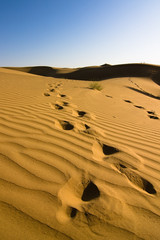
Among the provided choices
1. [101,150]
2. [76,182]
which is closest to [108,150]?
[101,150]

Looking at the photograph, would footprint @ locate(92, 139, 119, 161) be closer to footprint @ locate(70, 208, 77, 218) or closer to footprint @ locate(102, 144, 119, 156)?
footprint @ locate(102, 144, 119, 156)

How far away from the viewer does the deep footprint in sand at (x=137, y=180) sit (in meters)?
1.40

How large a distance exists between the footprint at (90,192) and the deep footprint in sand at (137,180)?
37 centimetres

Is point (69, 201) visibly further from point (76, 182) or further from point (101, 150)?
point (101, 150)

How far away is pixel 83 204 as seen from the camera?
1.16 meters

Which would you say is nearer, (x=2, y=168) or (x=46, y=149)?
(x=2, y=168)

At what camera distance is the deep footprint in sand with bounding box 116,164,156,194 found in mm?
1403

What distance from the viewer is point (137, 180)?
1492 mm

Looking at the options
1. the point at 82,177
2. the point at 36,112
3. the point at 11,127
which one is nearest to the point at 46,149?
the point at 82,177

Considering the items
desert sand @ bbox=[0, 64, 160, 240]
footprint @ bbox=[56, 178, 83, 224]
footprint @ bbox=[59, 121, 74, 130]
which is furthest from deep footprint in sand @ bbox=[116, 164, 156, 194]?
footprint @ bbox=[59, 121, 74, 130]

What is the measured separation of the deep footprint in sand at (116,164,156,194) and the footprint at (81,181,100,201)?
1.20ft

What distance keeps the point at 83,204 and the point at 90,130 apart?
1321 millimetres

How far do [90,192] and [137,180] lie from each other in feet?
1.54

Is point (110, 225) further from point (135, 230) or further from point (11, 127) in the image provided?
point (11, 127)
